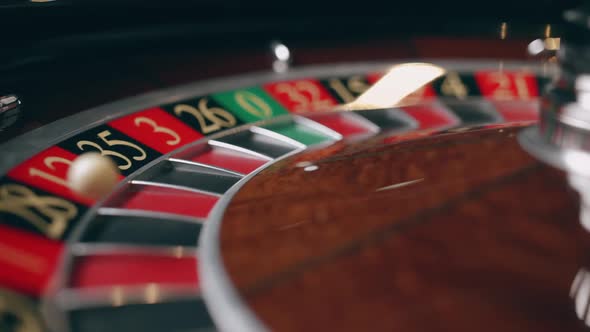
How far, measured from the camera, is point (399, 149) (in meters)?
1.26

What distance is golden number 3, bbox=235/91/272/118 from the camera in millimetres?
1760

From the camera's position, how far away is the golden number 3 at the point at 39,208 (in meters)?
1.03

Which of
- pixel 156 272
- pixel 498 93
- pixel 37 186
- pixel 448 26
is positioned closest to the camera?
pixel 156 272

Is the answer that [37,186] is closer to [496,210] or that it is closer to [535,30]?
[496,210]

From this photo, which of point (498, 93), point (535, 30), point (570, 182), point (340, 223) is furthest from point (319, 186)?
point (535, 30)

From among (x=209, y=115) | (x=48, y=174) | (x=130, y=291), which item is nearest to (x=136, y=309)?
(x=130, y=291)

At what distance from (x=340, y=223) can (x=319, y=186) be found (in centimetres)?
16

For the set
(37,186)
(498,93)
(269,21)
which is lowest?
(498,93)

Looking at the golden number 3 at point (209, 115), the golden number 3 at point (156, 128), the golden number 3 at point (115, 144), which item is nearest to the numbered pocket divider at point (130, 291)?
the golden number 3 at point (115, 144)

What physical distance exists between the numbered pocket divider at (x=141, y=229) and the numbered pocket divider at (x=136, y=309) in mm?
152

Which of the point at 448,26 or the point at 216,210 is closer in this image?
the point at 216,210

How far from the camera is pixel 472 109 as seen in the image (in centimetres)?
193

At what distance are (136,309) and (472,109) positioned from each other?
1.40 m

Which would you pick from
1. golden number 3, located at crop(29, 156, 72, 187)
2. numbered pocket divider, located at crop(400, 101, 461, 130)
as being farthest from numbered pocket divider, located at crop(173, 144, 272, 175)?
numbered pocket divider, located at crop(400, 101, 461, 130)
